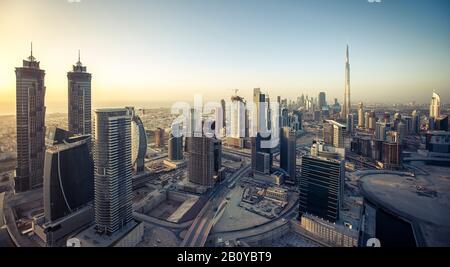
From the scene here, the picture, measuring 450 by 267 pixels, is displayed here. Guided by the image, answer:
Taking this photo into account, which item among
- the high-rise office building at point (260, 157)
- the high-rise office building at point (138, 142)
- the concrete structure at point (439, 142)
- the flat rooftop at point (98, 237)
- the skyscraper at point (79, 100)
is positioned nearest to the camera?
the flat rooftop at point (98, 237)

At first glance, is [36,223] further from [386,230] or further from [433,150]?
[433,150]

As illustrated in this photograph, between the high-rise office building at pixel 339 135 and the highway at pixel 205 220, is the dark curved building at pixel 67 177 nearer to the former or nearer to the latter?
the highway at pixel 205 220

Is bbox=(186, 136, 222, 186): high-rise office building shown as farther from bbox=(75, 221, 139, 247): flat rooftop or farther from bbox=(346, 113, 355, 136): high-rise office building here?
bbox=(346, 113, 355, 136): high-rise office building

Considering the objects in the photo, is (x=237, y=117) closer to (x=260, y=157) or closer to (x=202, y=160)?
(x=260, y=157)

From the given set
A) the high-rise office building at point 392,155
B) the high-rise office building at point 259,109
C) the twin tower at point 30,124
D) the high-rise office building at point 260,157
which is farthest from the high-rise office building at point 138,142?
the high-rise office building at point 392,155

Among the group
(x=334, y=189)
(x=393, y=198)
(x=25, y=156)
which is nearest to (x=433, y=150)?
(x=393, y=198)

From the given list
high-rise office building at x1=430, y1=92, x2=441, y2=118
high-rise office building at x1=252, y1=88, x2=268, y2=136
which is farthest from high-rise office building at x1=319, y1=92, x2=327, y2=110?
high-rise office building at x1=252, y1=88, x2=268, y2=136
